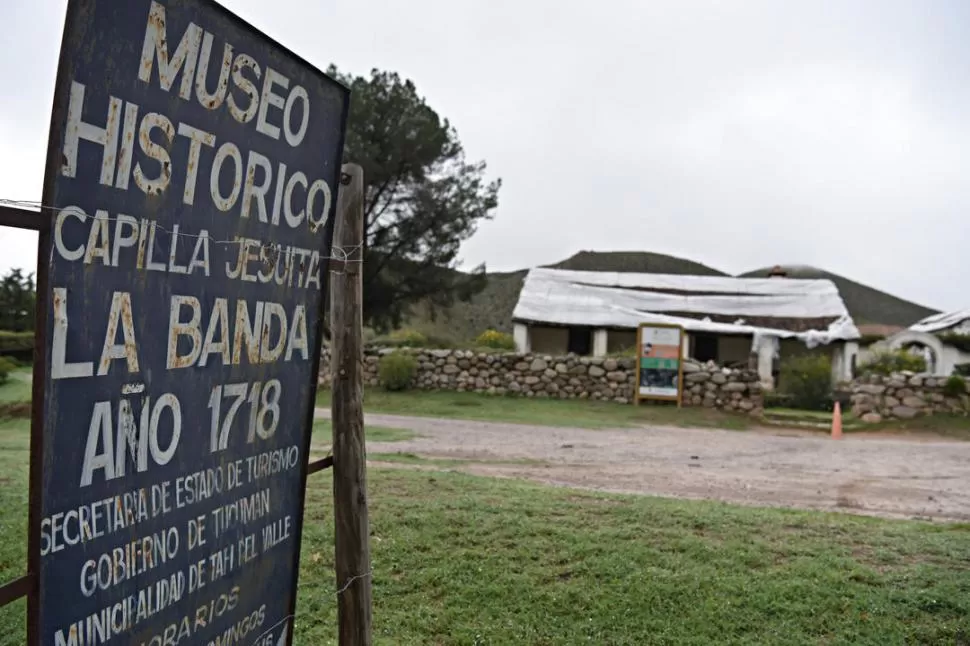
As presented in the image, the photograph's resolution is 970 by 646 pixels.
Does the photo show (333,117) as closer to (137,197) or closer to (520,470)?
(137,197)

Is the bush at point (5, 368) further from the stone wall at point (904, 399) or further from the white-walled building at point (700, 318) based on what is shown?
the stone wall at point (904, 399)

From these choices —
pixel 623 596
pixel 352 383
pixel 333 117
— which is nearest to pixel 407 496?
pixel 623 596

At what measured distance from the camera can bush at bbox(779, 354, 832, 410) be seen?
22.9m

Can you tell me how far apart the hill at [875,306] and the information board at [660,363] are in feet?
132

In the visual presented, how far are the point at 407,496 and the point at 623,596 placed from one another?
2759 millimetres

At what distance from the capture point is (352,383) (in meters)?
3.20

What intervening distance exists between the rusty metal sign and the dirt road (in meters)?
6.66

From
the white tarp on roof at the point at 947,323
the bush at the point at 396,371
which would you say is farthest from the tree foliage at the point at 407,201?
the white tarp on roof at the point at 947,323

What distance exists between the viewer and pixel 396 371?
833 inches

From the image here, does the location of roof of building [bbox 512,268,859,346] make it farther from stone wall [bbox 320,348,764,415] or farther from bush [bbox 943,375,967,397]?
bush [bbox 943,375,967,397]

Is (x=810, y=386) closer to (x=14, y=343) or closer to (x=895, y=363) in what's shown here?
(x=895, y=363)

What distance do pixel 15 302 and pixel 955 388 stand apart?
1990 centimetres

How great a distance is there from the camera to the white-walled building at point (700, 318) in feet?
93.4

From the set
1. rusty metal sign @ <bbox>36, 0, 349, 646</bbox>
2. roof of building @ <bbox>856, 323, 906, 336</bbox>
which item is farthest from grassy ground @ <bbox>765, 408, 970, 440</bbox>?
roof of building @ <bbox>856, 323, 906, 336</bbox>
